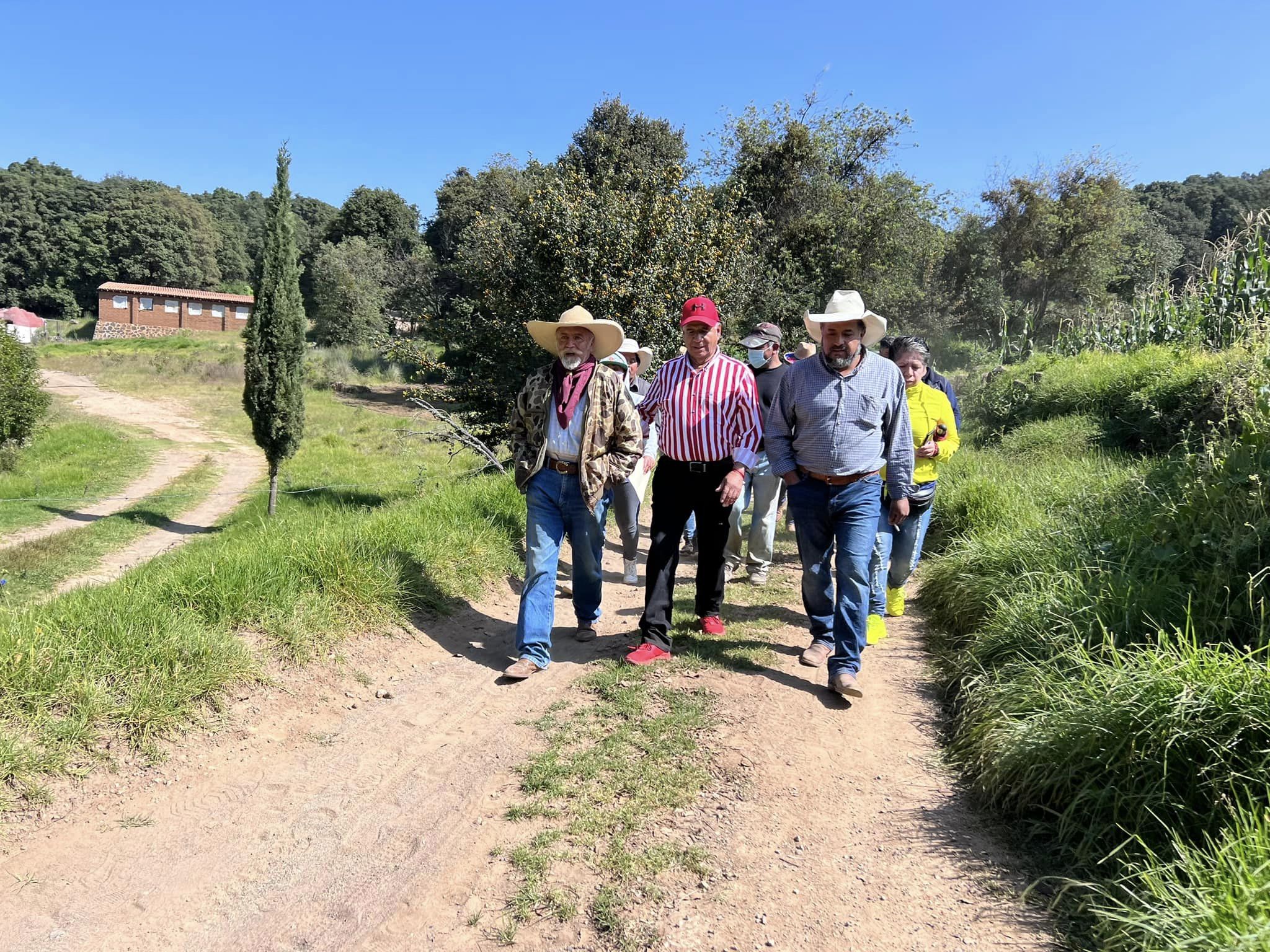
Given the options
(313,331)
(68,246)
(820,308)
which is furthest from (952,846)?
(68,246)

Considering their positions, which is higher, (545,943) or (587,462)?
(587,462)

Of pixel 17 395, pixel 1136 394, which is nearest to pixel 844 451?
pixel 1136 394

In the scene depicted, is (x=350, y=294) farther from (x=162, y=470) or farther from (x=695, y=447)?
(x=695, y=447)

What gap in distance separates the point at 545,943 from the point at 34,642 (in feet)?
9.25

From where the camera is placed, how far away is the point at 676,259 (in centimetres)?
1125

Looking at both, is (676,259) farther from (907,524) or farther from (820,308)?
(820,308)

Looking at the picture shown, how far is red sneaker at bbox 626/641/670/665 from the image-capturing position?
4.65 metres

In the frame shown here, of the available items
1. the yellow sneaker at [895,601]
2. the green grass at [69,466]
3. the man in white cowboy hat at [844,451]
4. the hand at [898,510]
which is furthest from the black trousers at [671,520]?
the green grass at [69,466]

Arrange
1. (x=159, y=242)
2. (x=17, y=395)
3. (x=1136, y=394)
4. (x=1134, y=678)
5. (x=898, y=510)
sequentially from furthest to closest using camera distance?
(x=159, y=242)
(x=17, y=395)
(x=1136, y=394)
(x=898, y=510)
(x=1134, y=678)

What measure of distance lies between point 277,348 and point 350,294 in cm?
2870

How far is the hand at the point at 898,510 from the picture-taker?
4500 mm

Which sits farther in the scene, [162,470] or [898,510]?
[162,470]

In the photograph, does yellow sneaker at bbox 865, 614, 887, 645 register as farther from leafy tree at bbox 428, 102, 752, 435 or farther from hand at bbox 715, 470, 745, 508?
leafy tree at bbox 428, 102, 752, 435

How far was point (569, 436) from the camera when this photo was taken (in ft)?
15.3
